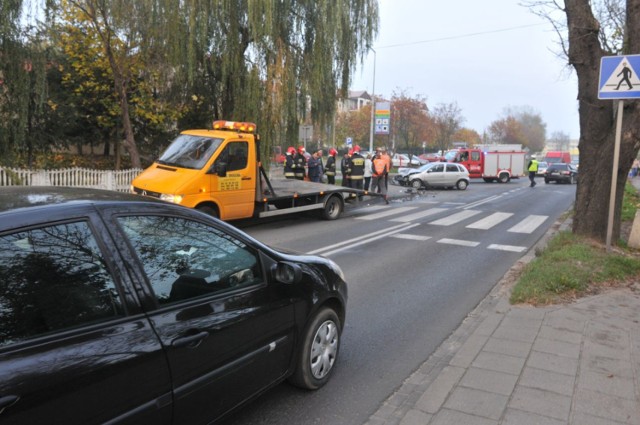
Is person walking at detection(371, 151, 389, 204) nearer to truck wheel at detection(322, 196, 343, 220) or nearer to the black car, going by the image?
truck wheel at detection(322, 196, 343, 220)

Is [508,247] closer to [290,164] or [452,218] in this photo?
[452,218]

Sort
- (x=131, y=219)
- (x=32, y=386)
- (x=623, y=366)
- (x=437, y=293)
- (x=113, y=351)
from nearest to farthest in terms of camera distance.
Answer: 1. (x=32, y=386)
2. (x=113, y=351)
3. (x=131, y=219)
4. (x=623, y=366)
5. (x=437, y=293)

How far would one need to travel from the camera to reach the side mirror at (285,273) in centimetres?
319

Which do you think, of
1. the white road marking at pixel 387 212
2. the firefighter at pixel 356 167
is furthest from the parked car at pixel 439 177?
the white road marking at pixel 387 212

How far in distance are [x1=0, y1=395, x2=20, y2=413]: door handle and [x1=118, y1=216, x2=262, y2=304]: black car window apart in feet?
2.63

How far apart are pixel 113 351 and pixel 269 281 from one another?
1.19 m

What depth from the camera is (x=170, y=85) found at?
16828 millimetres

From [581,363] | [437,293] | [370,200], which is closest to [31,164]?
[370,200]

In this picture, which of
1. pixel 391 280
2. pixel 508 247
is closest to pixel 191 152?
pixel 391 280

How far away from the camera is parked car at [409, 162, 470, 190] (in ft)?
83.2

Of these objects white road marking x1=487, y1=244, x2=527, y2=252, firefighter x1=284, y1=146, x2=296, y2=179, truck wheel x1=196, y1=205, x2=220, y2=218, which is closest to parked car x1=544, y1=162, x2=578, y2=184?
firefighter x1=284, y1=146, x2=296, y2=179

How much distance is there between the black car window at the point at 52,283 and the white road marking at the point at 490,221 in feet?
36.6

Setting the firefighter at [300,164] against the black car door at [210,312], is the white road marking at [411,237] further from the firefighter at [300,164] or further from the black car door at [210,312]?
the black car door at [210,312]

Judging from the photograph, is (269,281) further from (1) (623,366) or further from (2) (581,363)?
(1) (623,366)
